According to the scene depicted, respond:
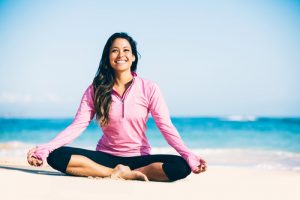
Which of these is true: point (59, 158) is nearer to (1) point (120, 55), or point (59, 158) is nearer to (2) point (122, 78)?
(2) point (122, 78)

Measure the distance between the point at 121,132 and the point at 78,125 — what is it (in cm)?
42

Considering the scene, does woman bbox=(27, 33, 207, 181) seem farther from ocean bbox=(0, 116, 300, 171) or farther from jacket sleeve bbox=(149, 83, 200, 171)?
ocean bbox=(0, 116, 300, 171)

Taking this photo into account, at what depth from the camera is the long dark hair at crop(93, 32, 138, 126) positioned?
3.98m

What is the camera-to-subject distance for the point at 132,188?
348 centimetres

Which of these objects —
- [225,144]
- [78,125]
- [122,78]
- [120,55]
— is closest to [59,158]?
[78,125]

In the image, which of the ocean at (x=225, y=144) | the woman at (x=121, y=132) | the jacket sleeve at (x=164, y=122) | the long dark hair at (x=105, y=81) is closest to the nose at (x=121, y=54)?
the woman at (x=121, y=132)

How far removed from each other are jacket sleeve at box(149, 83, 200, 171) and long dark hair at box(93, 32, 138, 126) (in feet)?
1.33

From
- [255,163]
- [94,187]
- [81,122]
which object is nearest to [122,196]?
[94,187]

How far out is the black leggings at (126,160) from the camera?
384 centimetres

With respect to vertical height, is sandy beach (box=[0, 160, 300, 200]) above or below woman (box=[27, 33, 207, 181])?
below

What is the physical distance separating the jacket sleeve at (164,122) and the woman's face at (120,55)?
1.13ft

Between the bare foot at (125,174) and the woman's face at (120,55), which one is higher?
the woman's face at (120,55)

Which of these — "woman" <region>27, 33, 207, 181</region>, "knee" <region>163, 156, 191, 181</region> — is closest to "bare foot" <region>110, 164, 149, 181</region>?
"woman" <region>27, 33, 207, 181</region>

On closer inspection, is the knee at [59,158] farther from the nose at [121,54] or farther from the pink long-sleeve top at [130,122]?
the nose at [121,54]
